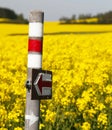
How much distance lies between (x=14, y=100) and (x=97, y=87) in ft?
3.52

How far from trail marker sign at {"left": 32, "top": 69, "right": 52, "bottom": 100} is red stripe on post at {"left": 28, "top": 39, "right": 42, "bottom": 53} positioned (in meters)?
0.14

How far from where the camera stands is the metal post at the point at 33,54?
3972 mm

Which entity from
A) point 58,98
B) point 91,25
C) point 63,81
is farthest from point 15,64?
point 91,25

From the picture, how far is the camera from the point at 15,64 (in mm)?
9672

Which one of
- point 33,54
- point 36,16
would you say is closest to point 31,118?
point 33,54

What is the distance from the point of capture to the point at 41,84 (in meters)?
4.00

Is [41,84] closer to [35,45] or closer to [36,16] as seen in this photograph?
[35,45]

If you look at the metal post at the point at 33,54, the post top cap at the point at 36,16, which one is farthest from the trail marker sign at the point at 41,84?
the post top cap at the point at 36,16

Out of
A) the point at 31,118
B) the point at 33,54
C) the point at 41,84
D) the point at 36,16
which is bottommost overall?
the point at 31,118

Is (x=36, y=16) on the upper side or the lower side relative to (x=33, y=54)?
upper

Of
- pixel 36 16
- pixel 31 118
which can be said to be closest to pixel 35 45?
pixel 36 16

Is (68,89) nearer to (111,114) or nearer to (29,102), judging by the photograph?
(111,114)

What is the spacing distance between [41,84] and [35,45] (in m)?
0.27

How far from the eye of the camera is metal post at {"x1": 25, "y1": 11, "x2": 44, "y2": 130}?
397cm
